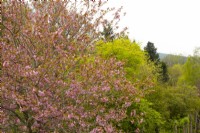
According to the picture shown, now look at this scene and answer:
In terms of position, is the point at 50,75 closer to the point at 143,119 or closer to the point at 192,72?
the point at 143,119

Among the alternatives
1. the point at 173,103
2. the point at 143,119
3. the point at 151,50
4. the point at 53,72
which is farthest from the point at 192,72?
the point at 53,72

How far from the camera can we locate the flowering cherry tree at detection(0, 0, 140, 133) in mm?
7867

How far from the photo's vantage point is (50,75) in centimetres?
810

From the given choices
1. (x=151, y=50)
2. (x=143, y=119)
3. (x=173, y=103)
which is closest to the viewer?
(x=143, y=119)

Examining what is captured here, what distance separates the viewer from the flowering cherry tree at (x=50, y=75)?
25.8 ft

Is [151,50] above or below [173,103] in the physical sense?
above

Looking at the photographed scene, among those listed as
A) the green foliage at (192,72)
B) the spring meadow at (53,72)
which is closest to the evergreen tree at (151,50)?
the green foliage at (192,72)

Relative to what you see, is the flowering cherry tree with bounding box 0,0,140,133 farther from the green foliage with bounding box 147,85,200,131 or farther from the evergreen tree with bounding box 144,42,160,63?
the evergreen tree with bounding box 144,42,160,63

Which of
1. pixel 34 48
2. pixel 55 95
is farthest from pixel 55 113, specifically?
pixel 34 48

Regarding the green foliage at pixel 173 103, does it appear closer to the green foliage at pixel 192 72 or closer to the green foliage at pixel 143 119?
the green foliage at pixel 143 119

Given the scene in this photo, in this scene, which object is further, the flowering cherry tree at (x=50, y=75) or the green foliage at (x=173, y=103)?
the green foliage at (x=173, y=103)

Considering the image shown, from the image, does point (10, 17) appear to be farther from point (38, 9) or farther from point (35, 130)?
point (35, 130)

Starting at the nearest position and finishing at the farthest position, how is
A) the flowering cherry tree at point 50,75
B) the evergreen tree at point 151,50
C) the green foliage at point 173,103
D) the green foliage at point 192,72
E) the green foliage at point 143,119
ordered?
the flowering cherry tree at point 50,75 → the green foliage at point 143,119 → the green foliage at point 173,103 → the evergreen tree at point 151,50 → the green foliage at point 192,72

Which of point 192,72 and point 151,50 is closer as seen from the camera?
point 151,50
